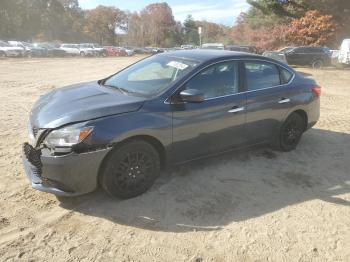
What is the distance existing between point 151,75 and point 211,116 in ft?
3.20

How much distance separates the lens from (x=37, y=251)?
3.53m

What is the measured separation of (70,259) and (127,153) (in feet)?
4.23

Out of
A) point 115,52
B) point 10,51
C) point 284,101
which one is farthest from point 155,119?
point 115,52

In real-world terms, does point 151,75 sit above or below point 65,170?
above

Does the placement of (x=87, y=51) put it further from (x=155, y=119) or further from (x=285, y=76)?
(x=155, y=119)

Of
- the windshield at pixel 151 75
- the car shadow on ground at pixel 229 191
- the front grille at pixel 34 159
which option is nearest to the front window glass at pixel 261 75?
the windshield at pixel 151 75

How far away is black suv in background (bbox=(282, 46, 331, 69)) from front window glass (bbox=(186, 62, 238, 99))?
19929mm

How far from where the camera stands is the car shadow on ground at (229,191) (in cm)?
419

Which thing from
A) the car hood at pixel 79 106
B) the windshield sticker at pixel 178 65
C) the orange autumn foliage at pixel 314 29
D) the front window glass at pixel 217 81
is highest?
the orange autumn foliage at pixel 314 29

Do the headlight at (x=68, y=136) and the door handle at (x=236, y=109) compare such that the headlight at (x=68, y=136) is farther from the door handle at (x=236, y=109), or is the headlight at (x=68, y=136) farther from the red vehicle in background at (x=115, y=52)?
the red vehicle in background at (x=115, y=52)

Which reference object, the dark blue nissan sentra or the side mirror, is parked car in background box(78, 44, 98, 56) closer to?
the dark blue nissan sentra

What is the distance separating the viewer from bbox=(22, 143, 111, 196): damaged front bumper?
3.94 meters

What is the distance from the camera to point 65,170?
12.9 feet

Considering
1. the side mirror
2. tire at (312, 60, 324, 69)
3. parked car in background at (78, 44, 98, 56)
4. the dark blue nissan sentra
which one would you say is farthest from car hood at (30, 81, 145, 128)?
parked car in background at (78, 44, 98, 56)
